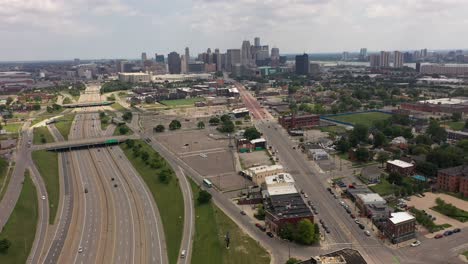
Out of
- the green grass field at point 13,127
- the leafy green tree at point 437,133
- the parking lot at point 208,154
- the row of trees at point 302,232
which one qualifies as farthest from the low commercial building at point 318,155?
the green grass field at point 13,127

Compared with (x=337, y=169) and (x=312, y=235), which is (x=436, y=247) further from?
(x=337, y=169)

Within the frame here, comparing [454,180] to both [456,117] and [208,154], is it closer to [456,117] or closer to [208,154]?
[208,154]

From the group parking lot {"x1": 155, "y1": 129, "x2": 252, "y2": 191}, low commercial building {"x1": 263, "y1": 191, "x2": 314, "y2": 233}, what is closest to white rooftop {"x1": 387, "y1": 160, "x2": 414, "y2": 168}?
low commercial building {"x1": 263, "y1": 191, "x2": 314, "y2": 233}

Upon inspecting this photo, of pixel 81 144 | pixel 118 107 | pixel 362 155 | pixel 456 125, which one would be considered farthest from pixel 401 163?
pixel 118 107

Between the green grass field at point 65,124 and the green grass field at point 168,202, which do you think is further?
the green grass field at point 65,124

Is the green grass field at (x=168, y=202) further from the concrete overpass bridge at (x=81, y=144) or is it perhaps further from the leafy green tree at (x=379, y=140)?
the leafy green tree at (x=379, y=140)

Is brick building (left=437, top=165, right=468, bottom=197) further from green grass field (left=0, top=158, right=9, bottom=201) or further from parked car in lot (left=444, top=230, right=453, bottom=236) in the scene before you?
green grass field (left=0, top=158, right=9, bottom=201)
